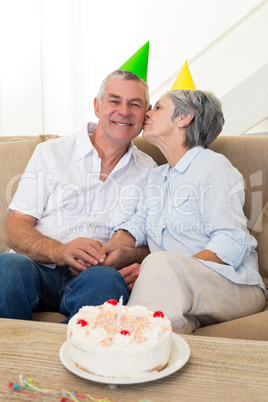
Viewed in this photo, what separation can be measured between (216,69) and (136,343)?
388cm

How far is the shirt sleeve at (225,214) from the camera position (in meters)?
1.59

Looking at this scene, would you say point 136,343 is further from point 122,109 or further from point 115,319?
point 122,109

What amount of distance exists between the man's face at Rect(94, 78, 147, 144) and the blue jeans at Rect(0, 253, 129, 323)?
618 millimetres

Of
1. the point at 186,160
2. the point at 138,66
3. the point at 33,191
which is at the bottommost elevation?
the point at 33,191

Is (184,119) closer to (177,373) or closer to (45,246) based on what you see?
(45,246)

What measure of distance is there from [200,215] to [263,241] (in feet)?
0.86

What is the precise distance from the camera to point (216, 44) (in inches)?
173

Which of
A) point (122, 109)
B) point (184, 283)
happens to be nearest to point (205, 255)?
point (184, 283)

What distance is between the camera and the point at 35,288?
1.57m

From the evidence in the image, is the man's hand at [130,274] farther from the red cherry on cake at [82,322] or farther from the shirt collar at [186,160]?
the red cherry on cake at [82,322]

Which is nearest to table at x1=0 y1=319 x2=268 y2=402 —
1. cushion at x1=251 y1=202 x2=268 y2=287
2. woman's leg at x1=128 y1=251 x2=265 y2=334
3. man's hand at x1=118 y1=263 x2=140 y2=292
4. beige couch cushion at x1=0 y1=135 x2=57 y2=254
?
woman's leg at x1=128 y1=251 x2=265 y2=334

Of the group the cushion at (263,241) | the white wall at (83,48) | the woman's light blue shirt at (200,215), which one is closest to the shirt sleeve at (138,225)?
the woman's light blue shirt at (200,215)

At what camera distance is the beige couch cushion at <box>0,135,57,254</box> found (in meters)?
1.99

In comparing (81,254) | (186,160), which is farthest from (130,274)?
(186,160)
